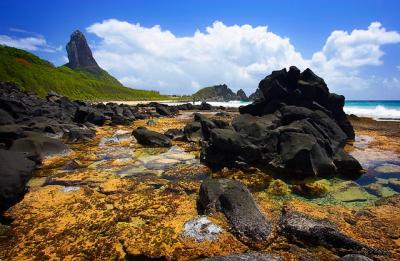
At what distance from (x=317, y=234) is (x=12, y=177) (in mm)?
9911

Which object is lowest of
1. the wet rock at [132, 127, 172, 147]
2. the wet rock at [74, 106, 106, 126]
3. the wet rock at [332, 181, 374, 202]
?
the wet rock at [332, 181, 374, 202]

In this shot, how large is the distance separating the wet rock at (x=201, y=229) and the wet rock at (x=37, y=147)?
10.0m

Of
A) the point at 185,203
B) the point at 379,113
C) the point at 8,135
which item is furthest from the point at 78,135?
the point at 379,113


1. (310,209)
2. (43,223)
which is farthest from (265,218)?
(43,223)

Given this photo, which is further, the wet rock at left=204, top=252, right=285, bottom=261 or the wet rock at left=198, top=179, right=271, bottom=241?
the wet rock at left=198, top=179, right=271, bottom=241

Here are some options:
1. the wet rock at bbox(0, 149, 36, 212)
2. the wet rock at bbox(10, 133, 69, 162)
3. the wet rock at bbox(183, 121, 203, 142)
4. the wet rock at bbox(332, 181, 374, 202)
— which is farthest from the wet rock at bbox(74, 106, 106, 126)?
the wet rock at bbox(332, 181, 374, 202)

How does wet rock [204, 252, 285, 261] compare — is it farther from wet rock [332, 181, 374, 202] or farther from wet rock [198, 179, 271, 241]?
wet rock [332, 181, 374, 202]

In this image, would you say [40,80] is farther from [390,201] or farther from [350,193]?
[390,201]

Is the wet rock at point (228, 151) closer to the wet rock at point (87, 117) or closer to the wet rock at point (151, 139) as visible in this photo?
the wet rock at point (151, 139)

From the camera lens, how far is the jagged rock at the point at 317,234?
7769mm

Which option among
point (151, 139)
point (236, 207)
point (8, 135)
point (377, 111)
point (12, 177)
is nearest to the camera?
point (236, 207)

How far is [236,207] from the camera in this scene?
9.19 m

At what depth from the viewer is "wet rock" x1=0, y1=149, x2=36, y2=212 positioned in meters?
9.92

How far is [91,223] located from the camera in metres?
9.20
